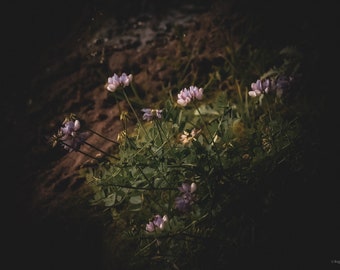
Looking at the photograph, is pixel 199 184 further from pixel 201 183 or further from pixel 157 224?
pixel 157 224

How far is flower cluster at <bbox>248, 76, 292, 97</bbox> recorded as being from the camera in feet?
5.43

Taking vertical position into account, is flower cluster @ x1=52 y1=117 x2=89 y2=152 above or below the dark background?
above

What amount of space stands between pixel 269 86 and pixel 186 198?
62cm

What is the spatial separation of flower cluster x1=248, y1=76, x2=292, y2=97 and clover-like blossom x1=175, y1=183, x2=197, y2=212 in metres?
0.52

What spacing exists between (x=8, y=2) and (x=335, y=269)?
397 cm

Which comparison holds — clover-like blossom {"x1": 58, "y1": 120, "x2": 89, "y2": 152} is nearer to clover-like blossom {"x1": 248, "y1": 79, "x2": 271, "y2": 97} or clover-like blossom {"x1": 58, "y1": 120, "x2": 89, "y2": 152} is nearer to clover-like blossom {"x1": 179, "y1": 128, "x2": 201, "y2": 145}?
clover-like blossom {"x1": 179, "y1": 128, "x2": 201, "y2": 145}

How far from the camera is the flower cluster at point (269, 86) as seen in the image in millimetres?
1654

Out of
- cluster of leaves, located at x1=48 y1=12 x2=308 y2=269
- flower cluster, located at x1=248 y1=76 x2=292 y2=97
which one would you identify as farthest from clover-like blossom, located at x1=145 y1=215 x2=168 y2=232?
flower cluster, located at x1=248 y1=76 x2=292 y2=97

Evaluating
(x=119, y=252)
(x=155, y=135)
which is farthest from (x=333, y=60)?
(x=119, y=252)

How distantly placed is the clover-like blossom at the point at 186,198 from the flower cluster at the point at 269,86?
1.69ft

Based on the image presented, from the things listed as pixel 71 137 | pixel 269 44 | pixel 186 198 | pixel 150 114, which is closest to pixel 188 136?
pixel 150 114

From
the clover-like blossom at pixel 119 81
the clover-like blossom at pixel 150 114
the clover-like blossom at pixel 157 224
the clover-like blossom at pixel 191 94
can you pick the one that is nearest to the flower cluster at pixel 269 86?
the clover-like blossom at pixel 191 94

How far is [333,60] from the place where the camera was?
2.04 m

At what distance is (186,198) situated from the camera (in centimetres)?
149
